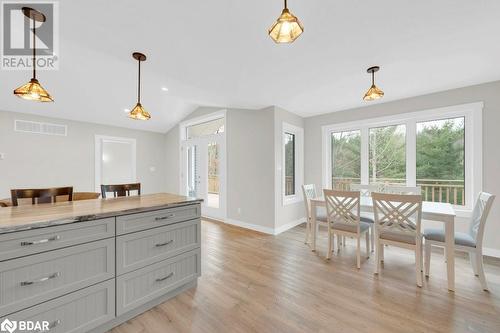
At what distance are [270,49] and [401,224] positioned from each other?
2452 millimetres

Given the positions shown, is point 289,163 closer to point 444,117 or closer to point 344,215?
point 344,215

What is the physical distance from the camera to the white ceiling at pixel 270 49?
1.78 metres

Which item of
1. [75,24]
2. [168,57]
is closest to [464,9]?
[168,57]

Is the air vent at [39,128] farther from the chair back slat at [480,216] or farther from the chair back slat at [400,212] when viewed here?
the chair back slat at [480,216]

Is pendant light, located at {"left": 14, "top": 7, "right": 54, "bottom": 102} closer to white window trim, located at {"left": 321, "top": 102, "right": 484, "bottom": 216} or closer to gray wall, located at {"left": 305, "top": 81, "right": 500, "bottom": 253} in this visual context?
white window trim, located at {"left": 321, "top": 102, "right": 484, "bottom": 216}

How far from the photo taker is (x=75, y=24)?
217cm

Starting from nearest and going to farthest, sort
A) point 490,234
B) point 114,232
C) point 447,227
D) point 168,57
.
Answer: point 114,232
point 447,227
point 168,57
point 490,234

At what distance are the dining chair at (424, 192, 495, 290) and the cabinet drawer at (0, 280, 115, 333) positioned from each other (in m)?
3.18

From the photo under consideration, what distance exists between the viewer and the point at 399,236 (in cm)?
232

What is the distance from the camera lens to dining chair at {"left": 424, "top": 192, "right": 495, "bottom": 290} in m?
2.05

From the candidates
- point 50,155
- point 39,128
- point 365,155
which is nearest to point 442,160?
point 365,155

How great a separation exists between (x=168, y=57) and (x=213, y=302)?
9.37ft

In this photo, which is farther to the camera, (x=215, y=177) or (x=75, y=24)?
(x=215, y=177)

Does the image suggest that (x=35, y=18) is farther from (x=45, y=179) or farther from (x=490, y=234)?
(x=490, y=234)
